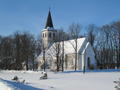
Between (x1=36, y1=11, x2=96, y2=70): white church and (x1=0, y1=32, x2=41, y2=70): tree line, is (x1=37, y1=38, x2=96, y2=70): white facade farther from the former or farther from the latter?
(x1=0, y1=32, x2=41, y2=70): tree line

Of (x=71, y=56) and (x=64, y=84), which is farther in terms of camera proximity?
(x=71, y=56)

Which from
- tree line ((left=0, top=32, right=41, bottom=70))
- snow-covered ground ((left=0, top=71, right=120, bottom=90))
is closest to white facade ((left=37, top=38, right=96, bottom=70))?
tree line ((left=0, top=32, right=41, bottom=70))

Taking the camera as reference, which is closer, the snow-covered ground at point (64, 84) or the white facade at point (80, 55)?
the snow-covered ground at point (64, 84)

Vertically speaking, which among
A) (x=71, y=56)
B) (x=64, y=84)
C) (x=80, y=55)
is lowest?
(x=64, y=84)

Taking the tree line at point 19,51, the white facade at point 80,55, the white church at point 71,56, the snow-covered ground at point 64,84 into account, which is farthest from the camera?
the white facade at point 80,55

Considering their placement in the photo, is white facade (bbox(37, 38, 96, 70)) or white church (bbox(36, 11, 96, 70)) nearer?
white church (bbox(36, 11, 96, 70))

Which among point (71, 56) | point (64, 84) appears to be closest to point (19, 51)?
point (71, 56)

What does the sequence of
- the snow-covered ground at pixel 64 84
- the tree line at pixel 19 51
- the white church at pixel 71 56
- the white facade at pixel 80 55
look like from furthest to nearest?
the white facade at pixel 80 55 < the white church at pixel 71 56 < the tree line at pixel 19 51 < the snow-covered ground at pixel 64 84

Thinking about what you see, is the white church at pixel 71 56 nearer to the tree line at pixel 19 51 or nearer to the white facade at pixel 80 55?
the white facade at pixel 80 55

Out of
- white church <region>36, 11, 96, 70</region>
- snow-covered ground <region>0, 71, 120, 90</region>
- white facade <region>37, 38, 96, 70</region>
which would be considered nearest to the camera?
snow-covered ground <region>0, 71, 120, 90</region>

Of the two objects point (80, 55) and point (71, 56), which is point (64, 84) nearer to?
point (80, 55)

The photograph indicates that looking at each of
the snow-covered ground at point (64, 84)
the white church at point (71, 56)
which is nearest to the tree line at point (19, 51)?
the white church at point (71, 56)

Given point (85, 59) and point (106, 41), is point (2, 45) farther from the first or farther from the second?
point (106, 41)

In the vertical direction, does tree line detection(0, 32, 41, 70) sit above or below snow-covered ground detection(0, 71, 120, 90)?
above
